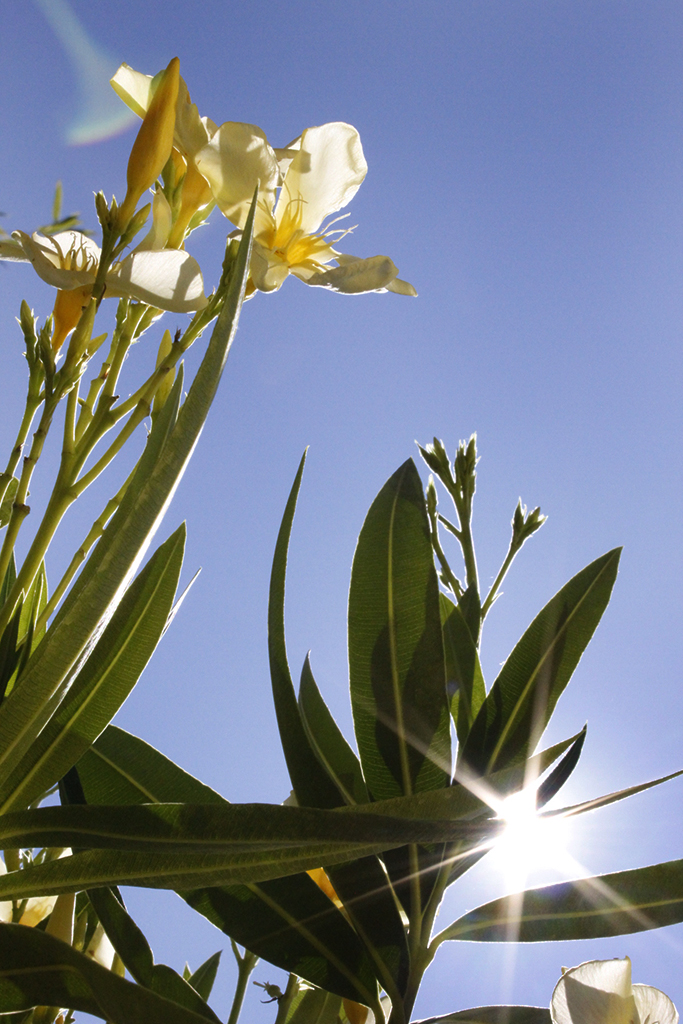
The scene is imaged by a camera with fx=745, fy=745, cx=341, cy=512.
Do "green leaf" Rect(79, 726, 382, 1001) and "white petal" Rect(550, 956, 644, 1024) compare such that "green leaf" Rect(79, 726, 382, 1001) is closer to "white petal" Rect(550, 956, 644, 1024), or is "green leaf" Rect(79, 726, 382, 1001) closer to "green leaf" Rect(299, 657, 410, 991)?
"green leaf" Rect(299, 657, 410, 991)

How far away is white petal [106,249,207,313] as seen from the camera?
0.67m

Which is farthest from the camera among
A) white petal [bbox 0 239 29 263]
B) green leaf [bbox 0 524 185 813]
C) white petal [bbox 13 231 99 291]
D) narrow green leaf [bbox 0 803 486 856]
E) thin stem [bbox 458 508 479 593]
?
thin stem [bbox 458 508 479 593]

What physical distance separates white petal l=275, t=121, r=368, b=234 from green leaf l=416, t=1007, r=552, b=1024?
801mm

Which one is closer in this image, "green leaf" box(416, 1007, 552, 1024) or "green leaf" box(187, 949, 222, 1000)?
"green leaf" box(416, 1007, 552, 1024)

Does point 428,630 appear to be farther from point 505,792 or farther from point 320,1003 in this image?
point 320,1003

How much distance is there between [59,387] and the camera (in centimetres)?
72

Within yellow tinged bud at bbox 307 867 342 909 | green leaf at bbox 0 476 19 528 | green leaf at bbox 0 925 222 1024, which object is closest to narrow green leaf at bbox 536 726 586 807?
yellow tinged bud at bbox 307 867 342 909

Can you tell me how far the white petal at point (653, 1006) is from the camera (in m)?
0.64

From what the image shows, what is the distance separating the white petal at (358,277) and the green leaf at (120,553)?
0.24m

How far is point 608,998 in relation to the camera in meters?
0.64

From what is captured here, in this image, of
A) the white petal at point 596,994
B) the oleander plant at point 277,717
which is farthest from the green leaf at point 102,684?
the white petal at point 596,994

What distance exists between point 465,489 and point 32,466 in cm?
65

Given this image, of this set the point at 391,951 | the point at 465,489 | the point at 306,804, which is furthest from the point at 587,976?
the point at 465,489

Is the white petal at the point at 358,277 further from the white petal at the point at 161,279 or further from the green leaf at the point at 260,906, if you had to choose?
the green leaf at the point at 260,906
